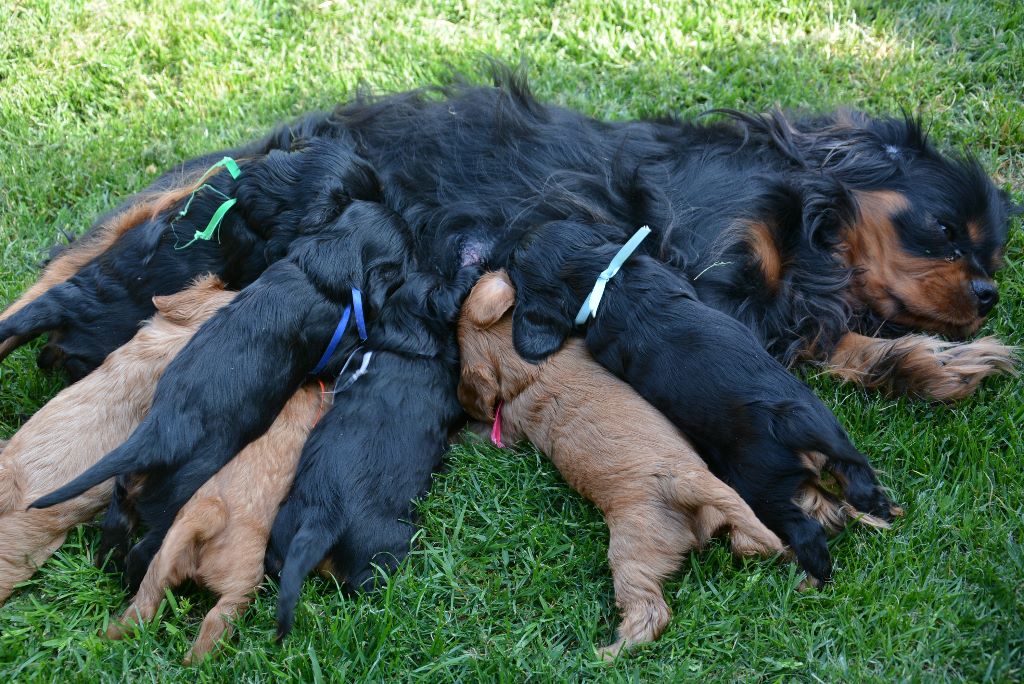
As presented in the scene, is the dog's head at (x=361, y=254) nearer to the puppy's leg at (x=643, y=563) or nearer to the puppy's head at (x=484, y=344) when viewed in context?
the puppy's head at (x=484, y=344)

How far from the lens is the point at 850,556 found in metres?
2.78

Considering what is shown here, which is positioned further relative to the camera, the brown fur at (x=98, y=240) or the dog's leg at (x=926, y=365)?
the brown fur at (x=98, y=240)

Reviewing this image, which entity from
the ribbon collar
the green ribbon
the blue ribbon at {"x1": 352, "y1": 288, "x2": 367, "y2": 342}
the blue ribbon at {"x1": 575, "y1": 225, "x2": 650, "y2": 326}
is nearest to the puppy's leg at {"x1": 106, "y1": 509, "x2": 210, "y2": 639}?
the ribbon collar

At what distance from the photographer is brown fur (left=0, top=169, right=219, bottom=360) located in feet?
12.5

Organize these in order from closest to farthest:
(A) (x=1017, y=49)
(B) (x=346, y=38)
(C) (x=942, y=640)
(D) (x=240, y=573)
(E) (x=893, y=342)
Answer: (C) (x=942, y=640) < (D) (x=240, y=573) < (E) (x=893, y=342) < (A) (x=1017, y=49) < (B) (x=346, y=38)

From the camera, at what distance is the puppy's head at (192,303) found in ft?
11.3

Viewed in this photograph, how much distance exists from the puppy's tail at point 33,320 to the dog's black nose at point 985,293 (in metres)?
3.40

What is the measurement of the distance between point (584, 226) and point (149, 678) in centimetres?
209

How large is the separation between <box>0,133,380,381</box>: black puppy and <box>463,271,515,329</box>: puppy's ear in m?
0.71

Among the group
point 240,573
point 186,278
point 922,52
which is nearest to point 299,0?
point 186,278

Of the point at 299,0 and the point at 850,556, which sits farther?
the point at 299,0

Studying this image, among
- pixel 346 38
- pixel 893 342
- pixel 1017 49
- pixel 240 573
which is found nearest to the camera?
pixel 240 573

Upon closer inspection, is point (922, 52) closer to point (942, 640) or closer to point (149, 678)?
point (942, 640)

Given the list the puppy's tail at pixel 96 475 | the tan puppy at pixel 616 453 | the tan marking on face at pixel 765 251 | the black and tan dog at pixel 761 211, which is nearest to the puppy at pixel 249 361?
the puppy's tail at pixel 96 475
